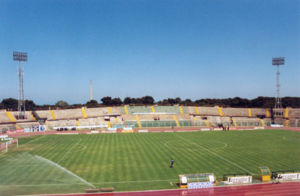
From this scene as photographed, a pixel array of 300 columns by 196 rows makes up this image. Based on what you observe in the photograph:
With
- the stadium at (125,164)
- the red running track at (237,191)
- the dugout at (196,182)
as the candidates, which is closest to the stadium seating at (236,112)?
the stadium at (125,164)

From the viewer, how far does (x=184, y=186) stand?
19.9m

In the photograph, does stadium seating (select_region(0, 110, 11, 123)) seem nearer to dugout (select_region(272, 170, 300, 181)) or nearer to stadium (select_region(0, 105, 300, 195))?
stadium (select_region(0, 105, 300, 195))

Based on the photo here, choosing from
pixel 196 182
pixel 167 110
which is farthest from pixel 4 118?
pixel 196 182

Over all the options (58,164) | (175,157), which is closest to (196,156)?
(175,157)

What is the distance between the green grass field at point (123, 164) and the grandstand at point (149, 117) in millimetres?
29021

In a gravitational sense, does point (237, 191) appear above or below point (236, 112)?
below

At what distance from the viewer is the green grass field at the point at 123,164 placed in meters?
20.5

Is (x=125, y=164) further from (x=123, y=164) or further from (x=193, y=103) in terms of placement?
(x=193, y=103)

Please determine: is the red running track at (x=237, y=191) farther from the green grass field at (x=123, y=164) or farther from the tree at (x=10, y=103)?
the tree at (x=10, y=103)

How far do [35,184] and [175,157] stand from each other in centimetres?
1704

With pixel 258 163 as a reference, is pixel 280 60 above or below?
above

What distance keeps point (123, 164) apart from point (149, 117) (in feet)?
157

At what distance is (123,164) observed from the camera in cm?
2684

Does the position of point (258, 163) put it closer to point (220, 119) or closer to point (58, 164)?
point (58, 164)
